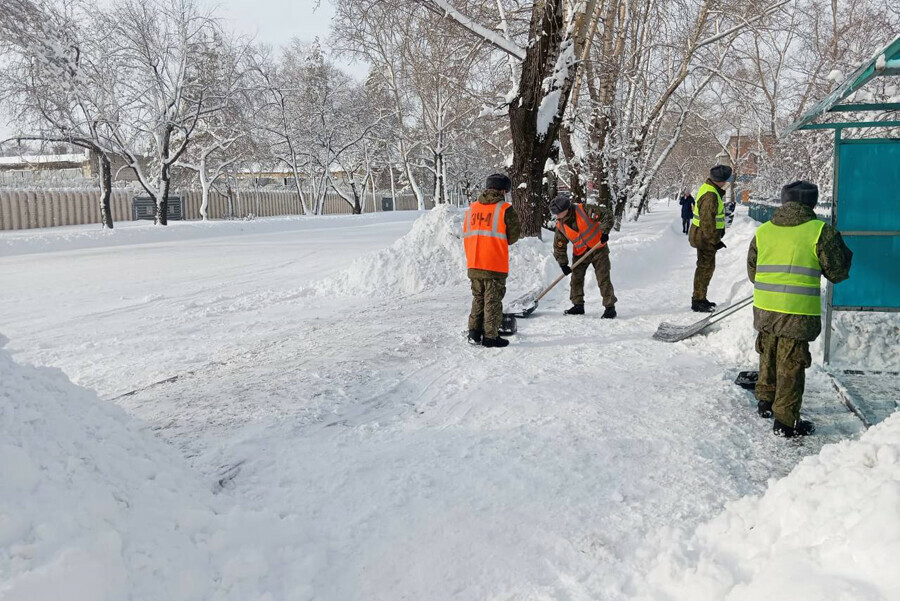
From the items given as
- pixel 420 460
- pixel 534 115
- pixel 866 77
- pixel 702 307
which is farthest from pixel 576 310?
pixel 534 115

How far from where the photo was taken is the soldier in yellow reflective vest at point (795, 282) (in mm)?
3698

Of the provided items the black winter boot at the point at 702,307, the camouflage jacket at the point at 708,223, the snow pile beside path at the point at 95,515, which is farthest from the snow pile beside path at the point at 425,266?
the snow pile beside path at the point at 95,515

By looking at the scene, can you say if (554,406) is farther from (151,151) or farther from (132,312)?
(151,151)

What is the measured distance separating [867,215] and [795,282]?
189 cm

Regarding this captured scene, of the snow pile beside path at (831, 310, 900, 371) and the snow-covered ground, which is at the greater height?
the snow pile beside path at (831, 310, 900, 371)

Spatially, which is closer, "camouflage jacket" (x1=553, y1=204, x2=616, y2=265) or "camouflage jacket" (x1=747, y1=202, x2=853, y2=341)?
"camouflage jacket" (x1=747, y1=202, x2=853, y2=341)

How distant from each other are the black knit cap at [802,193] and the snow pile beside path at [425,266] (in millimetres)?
5378

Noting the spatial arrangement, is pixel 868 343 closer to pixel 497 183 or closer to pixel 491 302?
pixel 491 302

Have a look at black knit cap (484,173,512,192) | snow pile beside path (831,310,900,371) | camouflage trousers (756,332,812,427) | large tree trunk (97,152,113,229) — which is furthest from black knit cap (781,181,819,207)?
large tree trunk (97,152,113,229)

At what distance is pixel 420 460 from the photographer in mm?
3439

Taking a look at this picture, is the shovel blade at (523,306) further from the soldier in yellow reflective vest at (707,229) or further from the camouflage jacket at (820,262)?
the camouflage jacket at (820,262)

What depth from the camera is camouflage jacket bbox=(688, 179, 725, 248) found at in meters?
7.28

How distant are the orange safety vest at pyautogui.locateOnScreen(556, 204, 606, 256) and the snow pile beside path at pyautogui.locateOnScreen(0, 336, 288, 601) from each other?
5297mm

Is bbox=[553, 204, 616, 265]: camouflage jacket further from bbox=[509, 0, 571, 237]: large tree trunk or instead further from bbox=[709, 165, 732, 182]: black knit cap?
bbox=[509, 0, 571, 237]: large tree trunk
